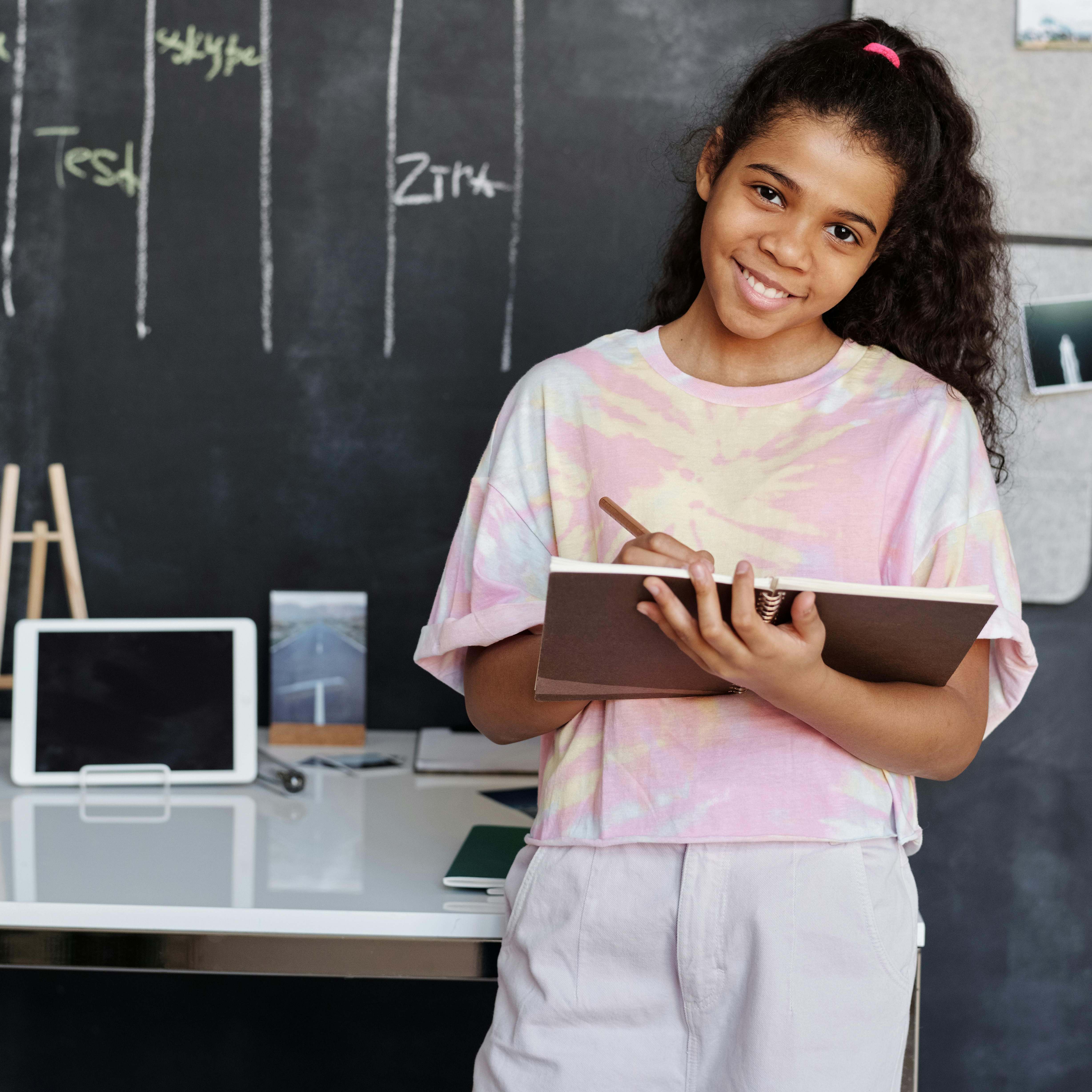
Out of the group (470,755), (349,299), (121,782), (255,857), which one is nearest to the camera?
(255,857)

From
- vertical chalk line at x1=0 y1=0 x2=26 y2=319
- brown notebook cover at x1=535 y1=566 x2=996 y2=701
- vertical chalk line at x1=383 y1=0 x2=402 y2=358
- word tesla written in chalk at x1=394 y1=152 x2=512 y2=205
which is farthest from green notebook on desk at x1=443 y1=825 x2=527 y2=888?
vertical chalk line at x1=0 y1=0 x2=26 y2=319

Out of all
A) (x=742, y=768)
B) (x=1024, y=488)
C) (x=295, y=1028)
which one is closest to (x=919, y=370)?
(x=742, y=768)

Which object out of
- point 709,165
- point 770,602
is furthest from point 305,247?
point 770,602

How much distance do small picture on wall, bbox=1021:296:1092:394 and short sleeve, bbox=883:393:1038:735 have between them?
857 millimetres

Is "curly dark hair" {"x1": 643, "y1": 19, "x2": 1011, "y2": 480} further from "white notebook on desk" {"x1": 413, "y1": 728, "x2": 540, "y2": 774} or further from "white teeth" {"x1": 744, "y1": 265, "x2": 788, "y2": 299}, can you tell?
"white notebook on desk" {"x1": 413, "y1": 728, "x2": 540, "y2": 774}

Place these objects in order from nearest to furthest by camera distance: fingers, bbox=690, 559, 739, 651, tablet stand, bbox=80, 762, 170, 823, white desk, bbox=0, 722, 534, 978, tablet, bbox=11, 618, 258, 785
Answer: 1. fingers, bbox=690, 559, 739, 651
2. white desk, bbox=0, 722, 534, 978
3. tablet stand, bbox=80, 762, 170, 823
4. tablet, bbox=11, 618, 258, 785

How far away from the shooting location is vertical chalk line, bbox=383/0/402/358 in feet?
5.46

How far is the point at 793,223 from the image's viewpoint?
0.89 meters

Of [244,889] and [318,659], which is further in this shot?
[318,659]

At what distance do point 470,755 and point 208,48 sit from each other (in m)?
1.04

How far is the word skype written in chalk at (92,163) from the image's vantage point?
5.50 feet

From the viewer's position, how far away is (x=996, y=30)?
1635 mm

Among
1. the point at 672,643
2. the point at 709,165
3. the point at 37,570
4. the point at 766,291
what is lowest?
the point at 37,570

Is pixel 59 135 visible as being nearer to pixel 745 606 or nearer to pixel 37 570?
pixel 37 570
